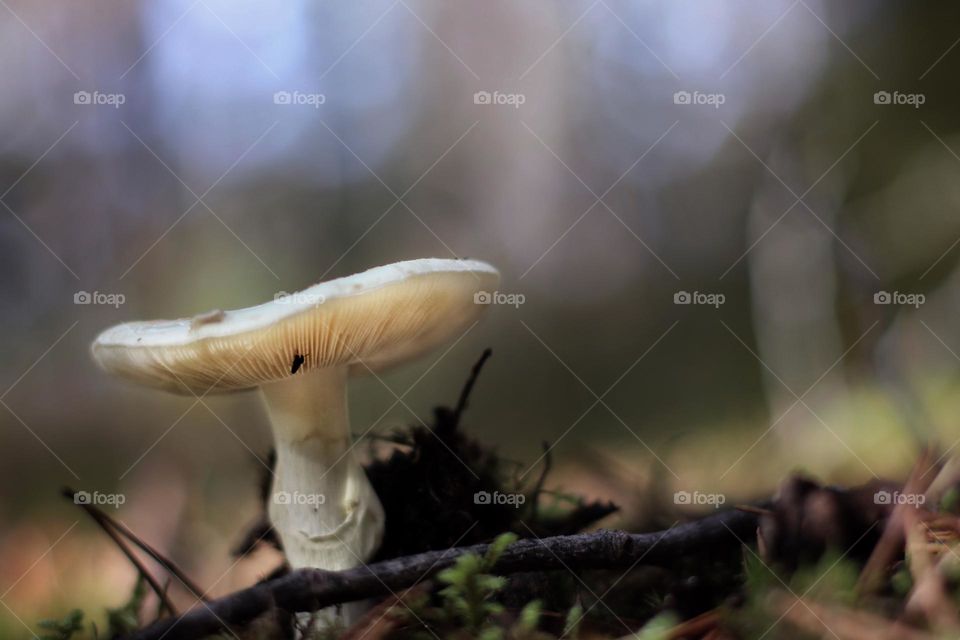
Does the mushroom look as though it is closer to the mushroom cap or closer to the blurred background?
the mushroom cap

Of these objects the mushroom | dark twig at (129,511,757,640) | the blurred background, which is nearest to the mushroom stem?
the mushroom

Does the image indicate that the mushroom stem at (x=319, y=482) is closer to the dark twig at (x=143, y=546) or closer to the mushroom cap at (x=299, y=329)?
the mushroom cap at (x=299, y=329)

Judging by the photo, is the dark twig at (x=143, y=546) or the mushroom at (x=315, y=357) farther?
the dark twig at (x=143, y=546)

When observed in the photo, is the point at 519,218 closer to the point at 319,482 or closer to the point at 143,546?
the point at 319,482

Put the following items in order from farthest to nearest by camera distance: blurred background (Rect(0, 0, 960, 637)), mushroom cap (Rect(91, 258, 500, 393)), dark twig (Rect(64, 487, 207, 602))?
1. blurred background (Rect(0, 0, 960, 637))
2. dark twig (Rect(64, 487, 207, 602))
3. mushroom cap (Rect(91, 258, 500, 393))

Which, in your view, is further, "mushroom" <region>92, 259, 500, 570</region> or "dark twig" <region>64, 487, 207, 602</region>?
"dark twig" <region>64, 487, 207, 602</region>

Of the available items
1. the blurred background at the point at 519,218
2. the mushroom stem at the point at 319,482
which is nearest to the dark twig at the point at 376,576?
the mushroom stem at the point at 319,482
